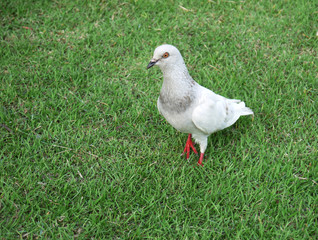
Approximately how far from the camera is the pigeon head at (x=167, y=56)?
10.2 feet

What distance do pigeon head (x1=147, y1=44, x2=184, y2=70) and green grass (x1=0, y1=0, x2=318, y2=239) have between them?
44.0 inches

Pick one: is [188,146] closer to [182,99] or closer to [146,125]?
[146,125]

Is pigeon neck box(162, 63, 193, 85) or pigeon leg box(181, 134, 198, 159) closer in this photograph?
pigeon neck box(162, 63, 193, 85)

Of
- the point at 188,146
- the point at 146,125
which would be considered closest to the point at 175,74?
the point at 188,146

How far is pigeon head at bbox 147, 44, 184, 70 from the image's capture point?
122 inches

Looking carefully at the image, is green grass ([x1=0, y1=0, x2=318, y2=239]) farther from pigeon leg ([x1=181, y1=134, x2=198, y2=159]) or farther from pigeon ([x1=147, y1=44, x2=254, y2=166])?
pigeon ([x1=147, y1=44, x2=254, y2=166])

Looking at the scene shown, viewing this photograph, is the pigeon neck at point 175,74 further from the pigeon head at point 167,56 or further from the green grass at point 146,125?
the green grass at point 146,125

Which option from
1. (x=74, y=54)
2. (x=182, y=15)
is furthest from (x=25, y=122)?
(x=182, y=15)

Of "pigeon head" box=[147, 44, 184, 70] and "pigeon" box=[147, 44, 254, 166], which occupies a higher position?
"pigeon head" box=[147, 44, 184, 70]

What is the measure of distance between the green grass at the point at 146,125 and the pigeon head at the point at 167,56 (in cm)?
112

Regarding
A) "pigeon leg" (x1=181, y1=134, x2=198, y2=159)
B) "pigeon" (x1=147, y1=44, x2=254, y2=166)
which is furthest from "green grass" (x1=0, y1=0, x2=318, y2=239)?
"pigeon" (x1=147, y1=44, x2=254, y2=166)

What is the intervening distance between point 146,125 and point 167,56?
125 centimetres

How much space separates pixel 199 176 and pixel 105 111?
148 centimetres

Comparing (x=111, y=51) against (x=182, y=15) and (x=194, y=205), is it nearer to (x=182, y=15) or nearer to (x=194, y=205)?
(x=182, y=15)
